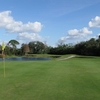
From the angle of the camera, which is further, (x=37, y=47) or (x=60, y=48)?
(x=37, y=47)

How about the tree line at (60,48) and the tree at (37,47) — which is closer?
the tree line at (60,48)

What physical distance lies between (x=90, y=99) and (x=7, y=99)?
318cm

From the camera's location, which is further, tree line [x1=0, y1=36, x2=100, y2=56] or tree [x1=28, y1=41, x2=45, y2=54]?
tree [x1=28, y1=41, x2=45, y2=54]

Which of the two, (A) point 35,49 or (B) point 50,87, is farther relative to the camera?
(A) point 35,49

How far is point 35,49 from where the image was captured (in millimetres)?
131000

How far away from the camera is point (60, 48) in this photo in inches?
4117

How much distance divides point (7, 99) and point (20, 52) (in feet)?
378

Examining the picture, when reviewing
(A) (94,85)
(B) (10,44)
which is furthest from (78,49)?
(A) (94,85)

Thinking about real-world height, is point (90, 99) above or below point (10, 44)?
below

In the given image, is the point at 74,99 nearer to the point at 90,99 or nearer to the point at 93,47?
the point at 90,99

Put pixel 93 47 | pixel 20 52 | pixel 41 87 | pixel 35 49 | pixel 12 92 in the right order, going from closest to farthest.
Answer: pixel 12 92, pixel 41 87, pixel 93 47, pixel 20 52, pixel 35 49

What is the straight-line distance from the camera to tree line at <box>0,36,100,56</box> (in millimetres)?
72050

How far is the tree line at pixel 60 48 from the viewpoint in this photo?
236 ft

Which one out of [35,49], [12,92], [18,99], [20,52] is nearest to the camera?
[18,99]
